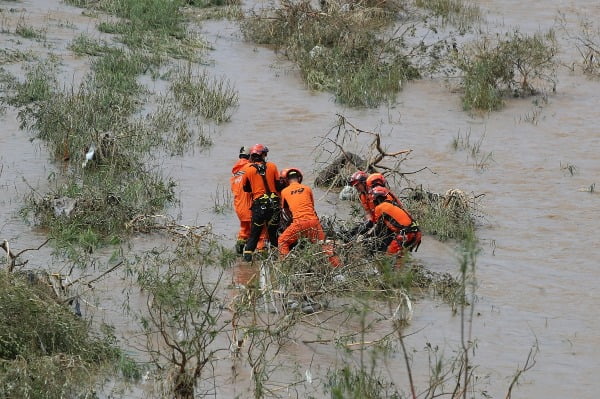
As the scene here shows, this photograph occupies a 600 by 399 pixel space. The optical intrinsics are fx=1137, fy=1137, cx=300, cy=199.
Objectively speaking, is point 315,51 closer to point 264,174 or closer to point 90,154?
point 90,154

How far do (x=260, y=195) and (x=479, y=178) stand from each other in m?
4.43

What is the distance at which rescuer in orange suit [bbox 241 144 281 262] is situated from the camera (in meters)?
12.4

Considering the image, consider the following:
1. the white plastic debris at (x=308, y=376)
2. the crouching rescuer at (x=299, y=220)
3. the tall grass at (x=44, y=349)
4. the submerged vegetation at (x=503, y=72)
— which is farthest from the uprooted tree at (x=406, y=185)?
the tall grass at (x=44, y=349)

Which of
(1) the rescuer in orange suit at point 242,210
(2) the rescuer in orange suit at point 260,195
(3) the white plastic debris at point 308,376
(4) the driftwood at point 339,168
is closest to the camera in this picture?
(3) the white plastic debris at point 308,376

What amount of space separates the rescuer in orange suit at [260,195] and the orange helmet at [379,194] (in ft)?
3.44

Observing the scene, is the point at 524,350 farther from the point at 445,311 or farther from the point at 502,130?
the point at 502,130

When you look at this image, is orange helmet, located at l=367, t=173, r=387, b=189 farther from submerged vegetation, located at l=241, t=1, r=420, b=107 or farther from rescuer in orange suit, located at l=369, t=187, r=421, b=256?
submerged vegetation, located at l=241, t=1, r=420, b=107

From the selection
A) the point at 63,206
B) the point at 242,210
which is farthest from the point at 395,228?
the point at 63,206

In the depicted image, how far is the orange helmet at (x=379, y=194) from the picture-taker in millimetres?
12297

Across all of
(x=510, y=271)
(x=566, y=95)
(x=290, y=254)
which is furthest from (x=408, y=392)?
(x=566, y=95)

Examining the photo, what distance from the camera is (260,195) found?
12.6 meters

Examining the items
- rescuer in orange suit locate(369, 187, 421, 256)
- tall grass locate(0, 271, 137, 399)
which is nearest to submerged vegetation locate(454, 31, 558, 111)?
rescuer in orange suit locate(369, 187, 421, 256)

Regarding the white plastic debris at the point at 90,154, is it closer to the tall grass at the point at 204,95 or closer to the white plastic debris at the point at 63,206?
the white plastic debris at the point at 63,206

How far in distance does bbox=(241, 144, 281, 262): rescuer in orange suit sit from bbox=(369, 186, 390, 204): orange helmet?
1.05m
